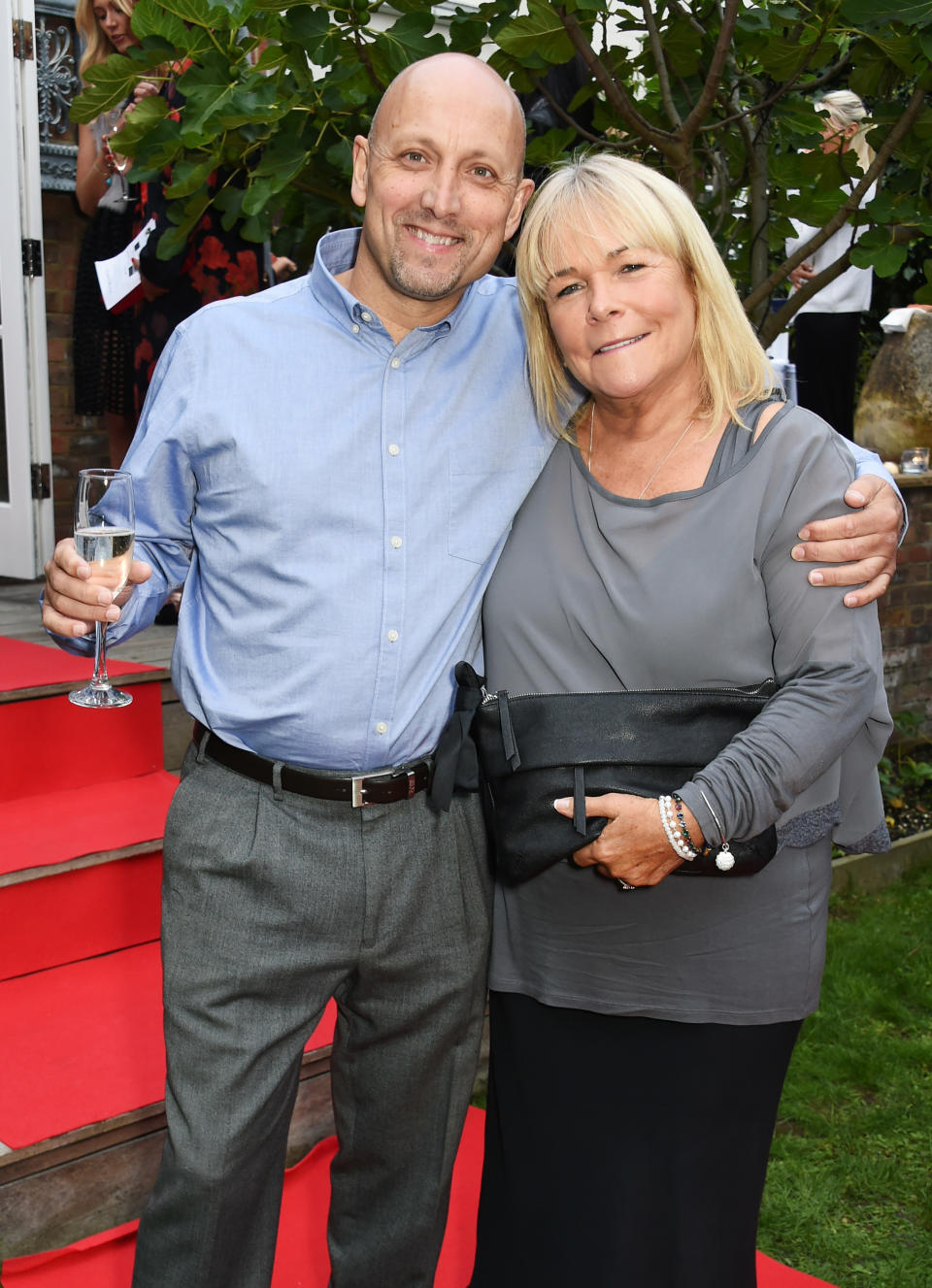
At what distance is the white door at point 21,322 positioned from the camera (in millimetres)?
4512

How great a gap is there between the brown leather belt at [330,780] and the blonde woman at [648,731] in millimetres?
215

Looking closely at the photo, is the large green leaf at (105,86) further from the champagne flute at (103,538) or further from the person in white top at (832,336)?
the person in white top at (832,336)

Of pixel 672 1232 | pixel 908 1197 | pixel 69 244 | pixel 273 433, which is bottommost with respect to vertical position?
pixel 908 1197

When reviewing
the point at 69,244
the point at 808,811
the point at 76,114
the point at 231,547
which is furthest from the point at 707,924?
the point at 69,244

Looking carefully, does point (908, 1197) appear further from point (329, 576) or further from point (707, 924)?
point (329, 576)

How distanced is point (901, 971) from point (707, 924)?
2.54m

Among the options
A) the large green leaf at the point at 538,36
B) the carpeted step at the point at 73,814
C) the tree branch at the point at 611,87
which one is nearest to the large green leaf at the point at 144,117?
the large green leaf at the point at 538,36

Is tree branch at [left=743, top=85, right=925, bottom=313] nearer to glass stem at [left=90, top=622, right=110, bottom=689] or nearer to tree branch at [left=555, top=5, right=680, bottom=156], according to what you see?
tree branch at [left=555, top=5, right=680, bottom=156]

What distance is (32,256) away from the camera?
468 cm

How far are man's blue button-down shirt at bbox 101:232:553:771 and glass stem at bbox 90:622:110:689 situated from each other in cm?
13

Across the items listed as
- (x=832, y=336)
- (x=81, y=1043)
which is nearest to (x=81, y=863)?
(x=81, y=1043)

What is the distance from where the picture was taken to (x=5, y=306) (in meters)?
4.66

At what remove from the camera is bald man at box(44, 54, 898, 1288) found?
1908 millimetres

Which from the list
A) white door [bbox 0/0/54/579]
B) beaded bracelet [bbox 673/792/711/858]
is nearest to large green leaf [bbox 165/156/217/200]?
beaded bracelet [bbox 673/792/711/858]
